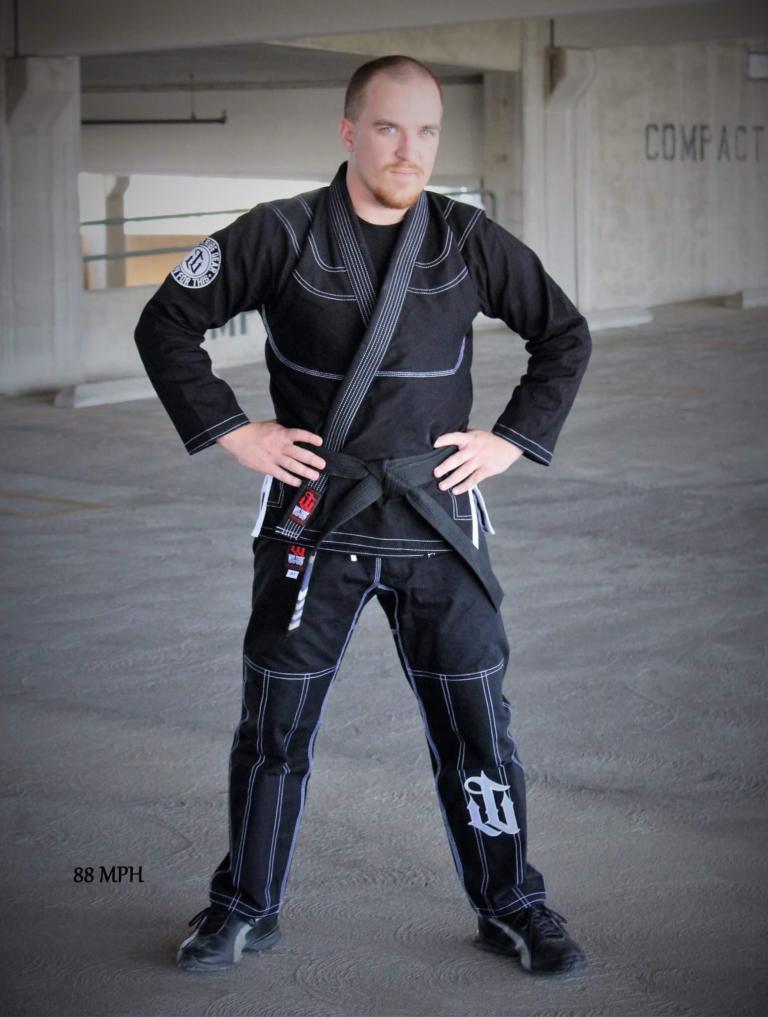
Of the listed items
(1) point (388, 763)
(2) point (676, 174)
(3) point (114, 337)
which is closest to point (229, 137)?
(2) point (676, 174)

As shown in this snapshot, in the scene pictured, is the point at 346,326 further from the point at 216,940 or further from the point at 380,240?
the point at 216,940

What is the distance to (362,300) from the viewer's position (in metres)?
2.78

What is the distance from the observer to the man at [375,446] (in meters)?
2.79

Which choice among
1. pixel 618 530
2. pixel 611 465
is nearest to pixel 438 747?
pixel 618 530

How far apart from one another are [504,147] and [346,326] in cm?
1633

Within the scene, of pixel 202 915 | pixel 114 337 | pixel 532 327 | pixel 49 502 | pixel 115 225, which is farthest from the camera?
pixel 115 225

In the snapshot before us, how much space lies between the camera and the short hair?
2729 mm

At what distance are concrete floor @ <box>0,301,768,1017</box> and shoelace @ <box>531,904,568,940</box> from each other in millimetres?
103

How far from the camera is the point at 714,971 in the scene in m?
3.03

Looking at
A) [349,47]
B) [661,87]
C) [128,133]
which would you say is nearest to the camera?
[349,47]

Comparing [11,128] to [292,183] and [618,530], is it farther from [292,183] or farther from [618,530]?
[292,183]

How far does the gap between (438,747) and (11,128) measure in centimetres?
1158

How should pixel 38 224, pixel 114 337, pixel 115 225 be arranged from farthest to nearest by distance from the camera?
1. pixel 115 225
2. pixel 114 337
3. pixel 38 224

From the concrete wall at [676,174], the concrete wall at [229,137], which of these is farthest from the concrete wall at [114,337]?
the concrete wall at [676,174]
